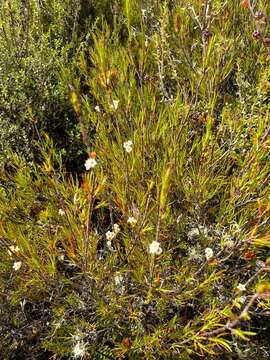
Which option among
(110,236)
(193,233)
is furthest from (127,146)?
(193,233)

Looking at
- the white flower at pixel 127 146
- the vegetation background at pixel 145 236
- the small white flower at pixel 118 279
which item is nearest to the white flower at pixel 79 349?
the vegetation background at pixel 145 236

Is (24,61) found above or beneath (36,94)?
above

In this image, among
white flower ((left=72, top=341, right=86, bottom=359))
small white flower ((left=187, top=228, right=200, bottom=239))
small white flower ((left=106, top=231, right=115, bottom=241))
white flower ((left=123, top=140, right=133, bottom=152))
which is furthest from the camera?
small white flower ((left=187, top=228, right=200, bottom=239))

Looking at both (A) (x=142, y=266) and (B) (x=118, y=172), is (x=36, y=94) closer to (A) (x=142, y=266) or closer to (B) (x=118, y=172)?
(B) (x=118, y=172)

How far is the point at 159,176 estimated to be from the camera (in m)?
1.53

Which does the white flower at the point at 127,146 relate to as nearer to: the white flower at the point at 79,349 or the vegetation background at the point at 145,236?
the vegetation background at the point at 145,236

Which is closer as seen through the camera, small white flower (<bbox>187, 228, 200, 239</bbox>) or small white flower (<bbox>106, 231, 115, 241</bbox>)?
small white flower (<bbox>106, 231, 115, 241</bbox>)

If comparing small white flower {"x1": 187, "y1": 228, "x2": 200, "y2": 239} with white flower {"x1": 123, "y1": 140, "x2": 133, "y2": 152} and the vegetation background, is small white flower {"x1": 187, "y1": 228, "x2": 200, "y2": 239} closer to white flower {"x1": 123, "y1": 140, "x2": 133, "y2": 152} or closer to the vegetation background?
the vegetation background

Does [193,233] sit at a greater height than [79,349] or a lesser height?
greater

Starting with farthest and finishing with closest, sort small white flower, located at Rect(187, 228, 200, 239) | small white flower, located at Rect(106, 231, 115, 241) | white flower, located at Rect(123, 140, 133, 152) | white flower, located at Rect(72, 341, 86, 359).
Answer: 1. small white flower, located at Rect(187, 228, 200, 239)
2. white flower, located at Rect(72, 341, 86, 359)
3. small white flower, located at Rect(106, 231, 115, 241)
4. white flower, located at Rect(123, 140, 133, 152)

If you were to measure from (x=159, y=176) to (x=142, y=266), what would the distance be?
1.10ft

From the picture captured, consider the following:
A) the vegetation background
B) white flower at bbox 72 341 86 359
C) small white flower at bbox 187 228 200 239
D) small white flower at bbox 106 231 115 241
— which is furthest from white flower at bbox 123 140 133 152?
white flower at bbox 72 341 86 359

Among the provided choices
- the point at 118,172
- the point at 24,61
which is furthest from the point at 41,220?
the point at 24,61

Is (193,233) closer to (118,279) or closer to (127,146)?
(118,279)
